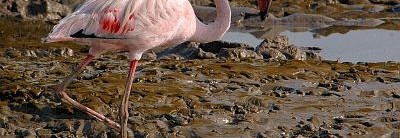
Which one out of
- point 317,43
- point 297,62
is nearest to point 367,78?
point 297,62

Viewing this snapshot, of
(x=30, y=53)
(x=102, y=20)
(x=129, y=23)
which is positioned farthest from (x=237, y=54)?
(x=102, y=20)

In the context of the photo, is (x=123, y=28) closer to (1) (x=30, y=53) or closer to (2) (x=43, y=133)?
Result: (2) (x=43, y=133)

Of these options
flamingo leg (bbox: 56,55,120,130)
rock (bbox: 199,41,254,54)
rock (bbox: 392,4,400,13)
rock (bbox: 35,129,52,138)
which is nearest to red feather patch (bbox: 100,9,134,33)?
flamingo leg (bbox: 56,55,120,130)

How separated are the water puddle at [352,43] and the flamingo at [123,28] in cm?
510

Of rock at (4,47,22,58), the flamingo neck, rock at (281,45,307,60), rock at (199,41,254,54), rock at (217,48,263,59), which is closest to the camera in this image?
the flamingo neck

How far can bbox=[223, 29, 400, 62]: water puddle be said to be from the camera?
13.6 m

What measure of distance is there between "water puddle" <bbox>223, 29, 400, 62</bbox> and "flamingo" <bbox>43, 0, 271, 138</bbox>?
5.10m

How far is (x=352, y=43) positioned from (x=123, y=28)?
7.57 meters

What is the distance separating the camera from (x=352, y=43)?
50.2 ft

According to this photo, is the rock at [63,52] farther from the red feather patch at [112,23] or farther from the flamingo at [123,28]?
the red feather patch at [112,23]

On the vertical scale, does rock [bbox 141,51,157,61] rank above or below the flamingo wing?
below

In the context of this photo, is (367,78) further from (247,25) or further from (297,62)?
(247,25)

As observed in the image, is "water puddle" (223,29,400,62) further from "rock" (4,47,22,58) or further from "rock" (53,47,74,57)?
"rock" (4,47,22,58)

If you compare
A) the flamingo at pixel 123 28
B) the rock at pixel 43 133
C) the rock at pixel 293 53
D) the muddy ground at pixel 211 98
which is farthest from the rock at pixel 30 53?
the rock at pixel 43 133
